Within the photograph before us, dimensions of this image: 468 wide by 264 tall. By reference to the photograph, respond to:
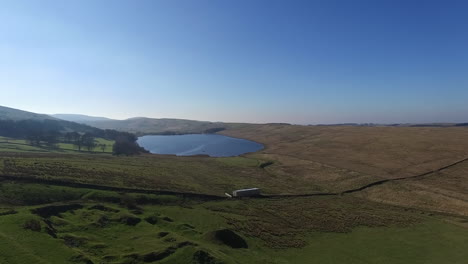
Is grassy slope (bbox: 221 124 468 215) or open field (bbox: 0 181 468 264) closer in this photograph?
open field (bbox: 0 181 468 264)

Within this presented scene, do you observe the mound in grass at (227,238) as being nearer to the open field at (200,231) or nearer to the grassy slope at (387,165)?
the open field at (200,231)

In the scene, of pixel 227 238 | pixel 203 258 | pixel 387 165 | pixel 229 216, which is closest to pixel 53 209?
pixel 227 238

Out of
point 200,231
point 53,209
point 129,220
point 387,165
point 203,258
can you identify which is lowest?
point 200,231

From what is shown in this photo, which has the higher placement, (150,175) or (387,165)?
(150,175)

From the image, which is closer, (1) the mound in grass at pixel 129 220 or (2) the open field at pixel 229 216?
(2) the open field at pixel 229 216

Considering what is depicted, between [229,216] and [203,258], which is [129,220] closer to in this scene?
[203,258]

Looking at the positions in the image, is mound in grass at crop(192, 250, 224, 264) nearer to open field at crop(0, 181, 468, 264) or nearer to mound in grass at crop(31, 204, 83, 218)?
open field at crop(0, 181, 468, 264)

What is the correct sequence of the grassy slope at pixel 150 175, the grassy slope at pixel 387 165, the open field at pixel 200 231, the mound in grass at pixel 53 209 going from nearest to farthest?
the open field at pixel 200 231
the mound in grass at pixel 53 209
the grassy slope at pixel 150 175
the grassy slope at pixel 387 165

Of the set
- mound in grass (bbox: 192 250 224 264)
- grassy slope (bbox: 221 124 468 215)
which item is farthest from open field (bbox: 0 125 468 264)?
grassy slope (bbox: 221 124 468 215)

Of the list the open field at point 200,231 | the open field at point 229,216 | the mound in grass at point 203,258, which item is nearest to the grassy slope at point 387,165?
the open field at point 229,216
